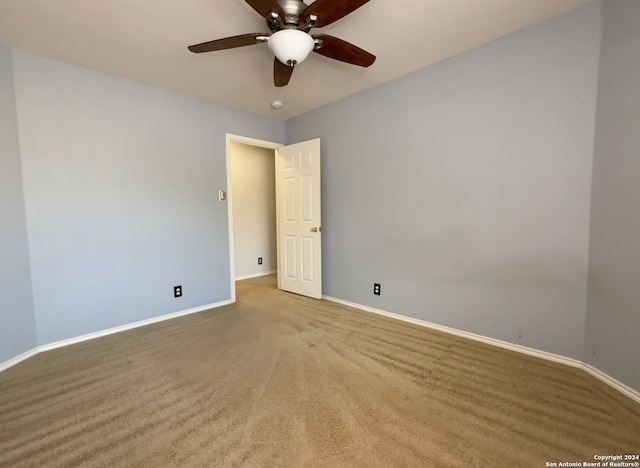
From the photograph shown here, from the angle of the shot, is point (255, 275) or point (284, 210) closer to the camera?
point (284, 210)

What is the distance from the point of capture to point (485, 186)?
2311mm

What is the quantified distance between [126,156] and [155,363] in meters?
1.95

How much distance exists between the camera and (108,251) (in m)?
2.65

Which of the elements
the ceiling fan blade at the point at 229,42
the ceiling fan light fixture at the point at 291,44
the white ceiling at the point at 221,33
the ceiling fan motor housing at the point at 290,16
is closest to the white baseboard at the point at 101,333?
the white ceiling at the point at 221,33

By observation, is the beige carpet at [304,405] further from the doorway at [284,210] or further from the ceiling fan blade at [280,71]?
the ceiling fan blade at [280,71]

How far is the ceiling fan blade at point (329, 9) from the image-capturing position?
1.48 m

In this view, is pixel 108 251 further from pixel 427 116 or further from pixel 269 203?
pixel 427 116

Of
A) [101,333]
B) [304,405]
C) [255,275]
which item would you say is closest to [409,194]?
[304,405]

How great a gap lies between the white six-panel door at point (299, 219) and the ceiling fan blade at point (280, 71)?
3.92 feet

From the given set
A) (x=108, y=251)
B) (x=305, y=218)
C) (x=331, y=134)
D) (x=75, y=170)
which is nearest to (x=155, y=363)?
(x=108, y=251)

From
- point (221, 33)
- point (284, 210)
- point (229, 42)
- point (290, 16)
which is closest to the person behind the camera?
point (290, 16)

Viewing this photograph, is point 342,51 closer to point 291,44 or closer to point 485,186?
point 291,44

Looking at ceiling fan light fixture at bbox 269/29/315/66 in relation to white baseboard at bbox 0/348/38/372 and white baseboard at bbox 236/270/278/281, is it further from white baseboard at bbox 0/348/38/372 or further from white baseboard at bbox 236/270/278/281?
white baseboard at bbox 236/270/278/281

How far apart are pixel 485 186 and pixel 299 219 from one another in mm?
2183
